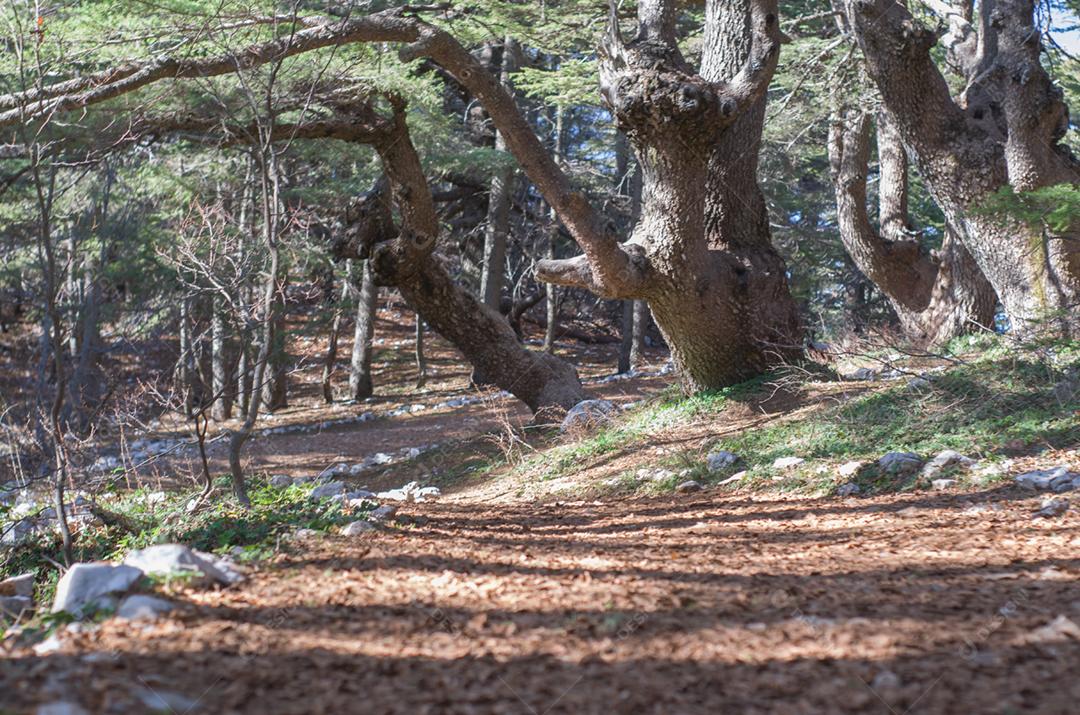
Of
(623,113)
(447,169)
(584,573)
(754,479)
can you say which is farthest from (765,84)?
(447,169)

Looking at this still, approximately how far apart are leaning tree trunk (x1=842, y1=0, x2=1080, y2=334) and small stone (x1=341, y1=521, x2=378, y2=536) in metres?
6.39

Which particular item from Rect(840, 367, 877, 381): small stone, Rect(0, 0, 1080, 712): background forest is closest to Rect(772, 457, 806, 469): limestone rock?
Rect(0, 0, 1080, 712): background forest

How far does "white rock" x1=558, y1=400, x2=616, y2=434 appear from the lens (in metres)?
9.73

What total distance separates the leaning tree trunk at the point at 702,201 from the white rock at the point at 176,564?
4838mm

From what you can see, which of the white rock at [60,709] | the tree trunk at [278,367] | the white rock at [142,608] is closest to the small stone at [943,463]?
the white rock at [142,608]

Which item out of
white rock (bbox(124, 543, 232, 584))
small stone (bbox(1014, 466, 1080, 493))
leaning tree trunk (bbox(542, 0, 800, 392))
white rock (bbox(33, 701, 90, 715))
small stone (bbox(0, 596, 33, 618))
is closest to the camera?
white rock (bbox(33, 701, 90, 715))

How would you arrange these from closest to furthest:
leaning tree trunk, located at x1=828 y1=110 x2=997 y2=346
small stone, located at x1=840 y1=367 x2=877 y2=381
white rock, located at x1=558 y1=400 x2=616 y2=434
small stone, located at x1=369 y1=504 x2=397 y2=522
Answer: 1. small stone, located at x1=369 y1=504 x2=397 y2=522
2. small stone, located at x1=840 y1=367 x2=877 y2=381
3. white rock, located at x1=558 y1=400 x2=616 y2=434
4. leaning tree trunk, located at x1=828 y1=110 x2=997 y2=346

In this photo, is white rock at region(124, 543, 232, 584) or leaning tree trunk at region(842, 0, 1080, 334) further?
leaning tree trunk at region(842, 0, 1080, 334)

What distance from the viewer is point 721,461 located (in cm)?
693

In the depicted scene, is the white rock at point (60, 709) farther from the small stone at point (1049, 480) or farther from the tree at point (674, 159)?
the tree at point (674, 159)

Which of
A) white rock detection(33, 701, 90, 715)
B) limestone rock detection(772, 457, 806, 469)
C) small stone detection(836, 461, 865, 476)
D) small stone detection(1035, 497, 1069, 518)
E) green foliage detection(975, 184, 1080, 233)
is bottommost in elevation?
limestone rock detection(772, 457, 806, 469)

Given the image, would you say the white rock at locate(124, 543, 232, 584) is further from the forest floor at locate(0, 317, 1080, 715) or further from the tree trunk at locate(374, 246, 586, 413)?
the tree trunk at locate(374, 246, 586, 413)

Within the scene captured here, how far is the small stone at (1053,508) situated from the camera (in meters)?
4.47

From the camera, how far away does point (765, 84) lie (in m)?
7.30
